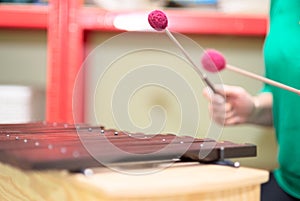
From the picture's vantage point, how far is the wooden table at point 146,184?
70 cm

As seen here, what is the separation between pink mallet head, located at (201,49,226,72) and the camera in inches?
39.4

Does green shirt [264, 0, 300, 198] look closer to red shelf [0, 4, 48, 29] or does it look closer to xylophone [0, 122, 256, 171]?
xylophone [0, 122, 256, 171]

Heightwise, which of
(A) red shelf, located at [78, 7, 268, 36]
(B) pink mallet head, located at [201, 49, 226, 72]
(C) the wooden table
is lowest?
(C) the wooden table

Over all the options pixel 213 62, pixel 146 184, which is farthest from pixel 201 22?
pixel 146 184

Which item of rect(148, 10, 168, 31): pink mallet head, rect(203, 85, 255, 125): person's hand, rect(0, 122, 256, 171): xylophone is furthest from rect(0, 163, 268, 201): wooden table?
rect(203, 85, 255, 125): person's hand

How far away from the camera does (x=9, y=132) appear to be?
3.27ft

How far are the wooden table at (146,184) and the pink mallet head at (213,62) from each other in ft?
0.69

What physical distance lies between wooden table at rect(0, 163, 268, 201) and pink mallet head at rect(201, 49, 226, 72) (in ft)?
0.69

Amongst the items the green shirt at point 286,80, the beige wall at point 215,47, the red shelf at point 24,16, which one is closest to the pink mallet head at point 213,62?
the green shirt at point 286,80

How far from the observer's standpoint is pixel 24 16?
1.66m

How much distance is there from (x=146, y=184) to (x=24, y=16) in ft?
3.53

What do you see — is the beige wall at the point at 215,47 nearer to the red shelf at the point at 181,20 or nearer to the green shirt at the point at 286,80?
the red shelf at the point at 181,20

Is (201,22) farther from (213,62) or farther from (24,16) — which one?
(213,62)

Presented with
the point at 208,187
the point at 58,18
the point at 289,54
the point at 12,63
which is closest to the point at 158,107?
the point at 208,187
